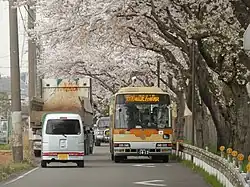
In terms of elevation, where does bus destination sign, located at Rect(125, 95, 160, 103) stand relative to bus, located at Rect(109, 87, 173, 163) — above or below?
above

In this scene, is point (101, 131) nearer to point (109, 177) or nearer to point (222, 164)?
point (109, 177)

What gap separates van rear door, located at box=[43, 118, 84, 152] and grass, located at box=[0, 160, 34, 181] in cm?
105

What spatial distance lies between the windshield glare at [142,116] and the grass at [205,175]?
7.23 ft

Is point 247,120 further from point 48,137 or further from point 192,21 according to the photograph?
point 48,137

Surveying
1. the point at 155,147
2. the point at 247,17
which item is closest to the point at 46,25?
the point at 155,147

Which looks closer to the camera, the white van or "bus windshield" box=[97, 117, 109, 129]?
the white van

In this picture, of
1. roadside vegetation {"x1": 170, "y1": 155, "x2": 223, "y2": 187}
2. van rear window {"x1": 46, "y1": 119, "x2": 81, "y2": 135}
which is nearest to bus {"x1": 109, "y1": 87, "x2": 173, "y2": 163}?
roadside vegetation {"x1": 170, "y1": 155, "x2": 223, "y2": 187}

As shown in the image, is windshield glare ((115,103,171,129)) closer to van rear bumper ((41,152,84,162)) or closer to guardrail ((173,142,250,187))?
guardrail ((173,142,250,187))

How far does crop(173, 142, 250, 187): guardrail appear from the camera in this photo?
49.6 ft

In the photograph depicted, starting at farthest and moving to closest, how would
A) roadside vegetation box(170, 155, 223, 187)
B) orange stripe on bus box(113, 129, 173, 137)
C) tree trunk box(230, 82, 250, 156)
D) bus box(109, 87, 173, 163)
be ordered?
orange stripe on bus box(113, 129, 173, 137)
bus box(109, 87, 173, 163)
tree trunk box(230, 82, 250, 156)
roadside vegetation box(170, 155, 223, 187)

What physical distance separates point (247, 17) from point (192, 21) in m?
4.83

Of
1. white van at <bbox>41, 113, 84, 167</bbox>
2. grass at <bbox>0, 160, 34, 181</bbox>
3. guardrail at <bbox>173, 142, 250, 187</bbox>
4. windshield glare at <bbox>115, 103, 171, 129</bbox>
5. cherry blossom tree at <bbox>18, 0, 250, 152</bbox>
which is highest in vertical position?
cherry blossom tree at <bbox>18, 0, 250, 152</bbox>

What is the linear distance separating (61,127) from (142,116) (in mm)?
Result: 4981

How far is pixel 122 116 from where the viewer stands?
3359cm
